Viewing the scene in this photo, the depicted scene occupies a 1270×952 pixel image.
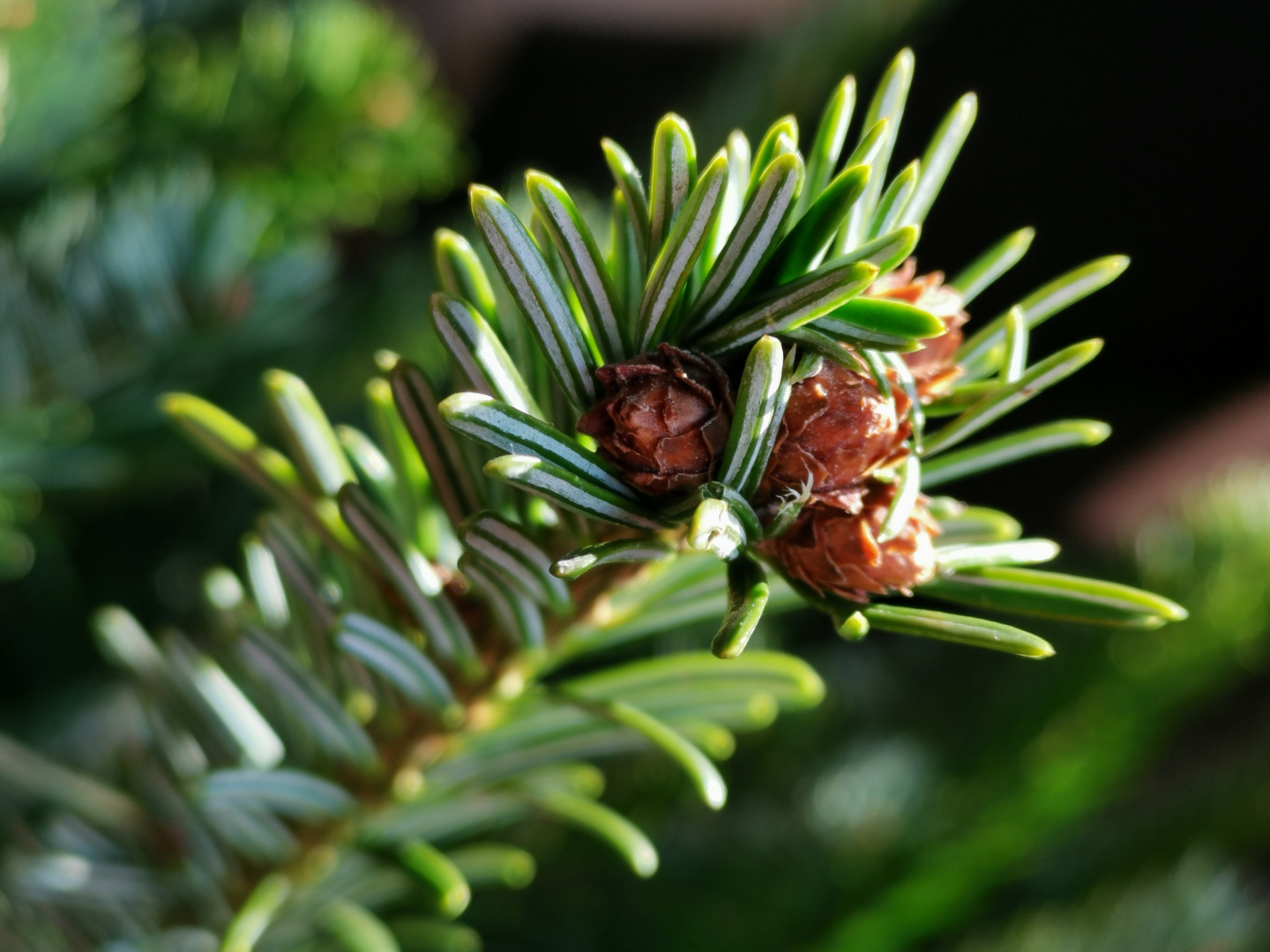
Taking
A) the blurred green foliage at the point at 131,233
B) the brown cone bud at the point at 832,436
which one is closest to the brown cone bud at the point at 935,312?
the brown cone bud at the point at 832,436

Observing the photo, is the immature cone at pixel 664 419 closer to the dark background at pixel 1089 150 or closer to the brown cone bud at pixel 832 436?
the brown cone bud at pixel 832 436

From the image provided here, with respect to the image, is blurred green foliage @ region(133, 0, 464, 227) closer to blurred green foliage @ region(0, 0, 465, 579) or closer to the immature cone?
blurred green foliage @ region(0, 0, 465, 579)

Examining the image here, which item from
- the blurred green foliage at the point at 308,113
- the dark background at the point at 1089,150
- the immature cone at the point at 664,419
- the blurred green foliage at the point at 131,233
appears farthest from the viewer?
the dark background at the point at 1089,150

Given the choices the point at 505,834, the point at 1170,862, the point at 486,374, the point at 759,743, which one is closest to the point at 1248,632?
the point at 1170,862

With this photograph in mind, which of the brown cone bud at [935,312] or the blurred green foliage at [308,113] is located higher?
the blurred green foliage at [308,113]

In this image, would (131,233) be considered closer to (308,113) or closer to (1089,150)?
(308,113)

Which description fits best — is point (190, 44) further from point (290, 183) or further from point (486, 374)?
point (486, 374)

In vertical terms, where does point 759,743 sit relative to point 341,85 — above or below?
below

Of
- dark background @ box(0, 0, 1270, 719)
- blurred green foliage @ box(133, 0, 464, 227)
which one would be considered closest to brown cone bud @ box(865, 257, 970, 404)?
blurred green foliage @ box(133, 0, 464, 227)
